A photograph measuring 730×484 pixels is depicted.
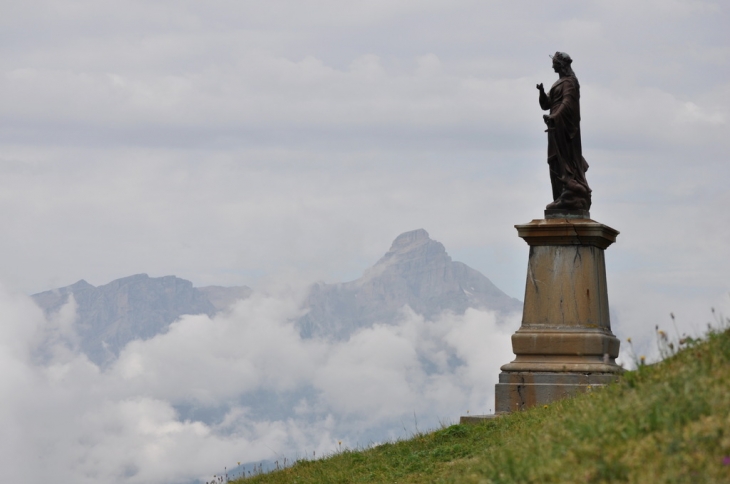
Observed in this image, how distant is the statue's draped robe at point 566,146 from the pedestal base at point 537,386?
2571mm

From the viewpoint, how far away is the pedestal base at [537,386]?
15070 mm

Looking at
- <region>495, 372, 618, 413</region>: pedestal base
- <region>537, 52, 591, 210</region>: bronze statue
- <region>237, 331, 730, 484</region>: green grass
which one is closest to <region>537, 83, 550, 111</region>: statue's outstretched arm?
<region>537, 52, 591, 210</region>: bronze statue

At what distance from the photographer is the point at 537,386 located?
602 inches

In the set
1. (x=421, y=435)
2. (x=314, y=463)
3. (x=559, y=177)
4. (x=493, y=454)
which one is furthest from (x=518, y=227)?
(x=493, y=454)

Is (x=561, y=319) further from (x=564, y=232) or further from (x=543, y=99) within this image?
(x=543, y=99)

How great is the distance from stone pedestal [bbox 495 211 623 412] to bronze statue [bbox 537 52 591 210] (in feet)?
0.96

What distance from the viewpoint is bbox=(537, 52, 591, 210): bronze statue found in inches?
640

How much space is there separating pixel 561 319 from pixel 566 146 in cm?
265

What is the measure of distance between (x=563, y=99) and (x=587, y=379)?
4.24 metres

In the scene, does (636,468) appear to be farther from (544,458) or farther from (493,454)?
(493,454)

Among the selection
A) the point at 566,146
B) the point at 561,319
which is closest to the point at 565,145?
the point at 566,146

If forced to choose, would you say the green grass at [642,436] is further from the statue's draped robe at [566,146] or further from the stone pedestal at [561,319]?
→ the statue's draped robe at [566,146]

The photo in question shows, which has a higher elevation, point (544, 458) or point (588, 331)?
point (588, 331)

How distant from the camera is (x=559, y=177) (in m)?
16.5
